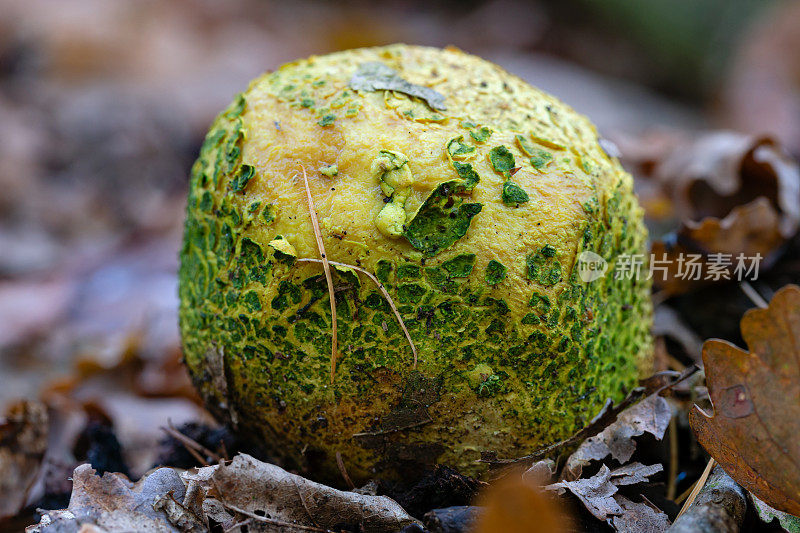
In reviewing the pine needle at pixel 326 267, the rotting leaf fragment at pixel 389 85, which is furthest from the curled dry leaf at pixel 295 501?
the rotting leaf fragment at pixel 389 85

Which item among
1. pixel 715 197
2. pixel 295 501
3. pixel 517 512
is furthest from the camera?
pixel 715 197

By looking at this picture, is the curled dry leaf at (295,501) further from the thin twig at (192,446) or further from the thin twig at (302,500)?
the thin twig at (192,446)

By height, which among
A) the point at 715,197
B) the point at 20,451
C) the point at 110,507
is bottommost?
the point at 20,451

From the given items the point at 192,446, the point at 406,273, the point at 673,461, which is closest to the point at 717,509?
the point at 673,461

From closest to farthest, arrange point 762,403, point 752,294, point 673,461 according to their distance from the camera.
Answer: point 762,403 → point 673,461 → point 752,294

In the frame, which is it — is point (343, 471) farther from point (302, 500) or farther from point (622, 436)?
point (622, 436)

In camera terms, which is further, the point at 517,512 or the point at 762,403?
the point at 762,403

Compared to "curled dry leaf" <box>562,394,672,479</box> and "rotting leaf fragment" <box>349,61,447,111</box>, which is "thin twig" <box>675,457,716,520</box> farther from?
"rotting leaf fragment" <box>349,61,447,111</box>
